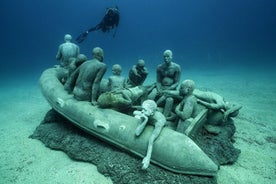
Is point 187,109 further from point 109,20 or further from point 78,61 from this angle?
point 109,20

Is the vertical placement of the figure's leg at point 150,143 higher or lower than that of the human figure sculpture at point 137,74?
lower

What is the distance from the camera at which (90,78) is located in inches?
206

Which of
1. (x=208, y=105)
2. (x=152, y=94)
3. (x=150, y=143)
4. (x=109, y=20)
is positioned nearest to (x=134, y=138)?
(x=150, y=143)

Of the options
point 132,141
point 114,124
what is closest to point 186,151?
point 132,141

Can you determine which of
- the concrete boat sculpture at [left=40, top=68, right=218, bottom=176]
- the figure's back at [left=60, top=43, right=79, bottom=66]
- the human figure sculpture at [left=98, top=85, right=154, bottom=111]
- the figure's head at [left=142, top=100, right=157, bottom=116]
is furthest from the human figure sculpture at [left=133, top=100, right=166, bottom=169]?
the figure's back at [left=60, top=43, right=79, bottom=66]

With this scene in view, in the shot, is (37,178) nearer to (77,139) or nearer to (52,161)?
(52,161)

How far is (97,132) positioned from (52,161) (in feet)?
4.75

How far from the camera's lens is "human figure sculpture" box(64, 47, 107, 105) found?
521 cm

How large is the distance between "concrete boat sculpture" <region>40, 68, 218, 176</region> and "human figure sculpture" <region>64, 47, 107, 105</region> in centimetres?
22

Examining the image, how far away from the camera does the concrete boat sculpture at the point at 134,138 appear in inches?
150

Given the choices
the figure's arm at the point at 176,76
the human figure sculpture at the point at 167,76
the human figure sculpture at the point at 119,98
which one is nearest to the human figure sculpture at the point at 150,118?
the human figure sculpture at the point at 119,98

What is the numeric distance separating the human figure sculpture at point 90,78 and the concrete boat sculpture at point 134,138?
0.22m

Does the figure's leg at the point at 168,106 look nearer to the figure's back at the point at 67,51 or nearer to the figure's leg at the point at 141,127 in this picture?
the figure's leg at the point at 141,127

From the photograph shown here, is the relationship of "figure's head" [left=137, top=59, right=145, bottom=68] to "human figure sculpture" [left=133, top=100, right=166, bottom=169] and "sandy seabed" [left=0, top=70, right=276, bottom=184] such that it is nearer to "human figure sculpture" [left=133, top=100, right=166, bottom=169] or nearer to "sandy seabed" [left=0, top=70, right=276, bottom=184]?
"human figure sculpture" [left=133, top=100, right=166, bottom=169]
